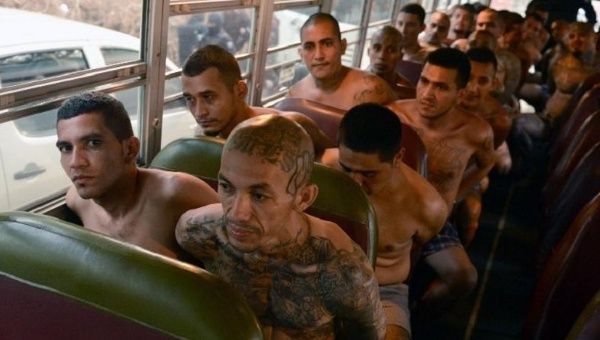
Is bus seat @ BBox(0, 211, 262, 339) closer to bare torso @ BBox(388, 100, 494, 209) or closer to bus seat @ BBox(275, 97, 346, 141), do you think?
bus seat @ BBox(275, 97, 346, 141)

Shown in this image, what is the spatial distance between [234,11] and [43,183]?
Answer: 1219 mm

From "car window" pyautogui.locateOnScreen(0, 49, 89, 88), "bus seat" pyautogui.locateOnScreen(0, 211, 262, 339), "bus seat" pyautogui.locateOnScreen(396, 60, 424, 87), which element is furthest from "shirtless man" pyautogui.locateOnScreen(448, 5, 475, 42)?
"bus seat" pyautogui.locateOnScreen(0, 211, 262, 339)

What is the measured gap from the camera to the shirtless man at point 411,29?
4434 millimetres

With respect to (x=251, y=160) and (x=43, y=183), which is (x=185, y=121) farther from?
(x=251, y=160)

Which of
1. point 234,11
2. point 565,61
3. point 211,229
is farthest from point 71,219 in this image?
point 565,61

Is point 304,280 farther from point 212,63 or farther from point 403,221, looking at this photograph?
A: point 212,63

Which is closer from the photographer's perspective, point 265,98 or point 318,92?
point 318,92

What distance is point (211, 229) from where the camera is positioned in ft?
4.09

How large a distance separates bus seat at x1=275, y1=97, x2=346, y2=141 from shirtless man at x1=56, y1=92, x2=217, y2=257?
846 mm

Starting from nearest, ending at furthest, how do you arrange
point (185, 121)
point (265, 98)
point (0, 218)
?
1. point (0, 218)
2. point (185, 121)
3. point (265, 98)

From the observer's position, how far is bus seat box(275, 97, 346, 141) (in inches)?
90.3

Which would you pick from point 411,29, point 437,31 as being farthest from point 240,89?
point 437,31

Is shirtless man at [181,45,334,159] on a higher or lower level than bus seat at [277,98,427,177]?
higher

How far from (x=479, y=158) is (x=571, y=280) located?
1.11 m
